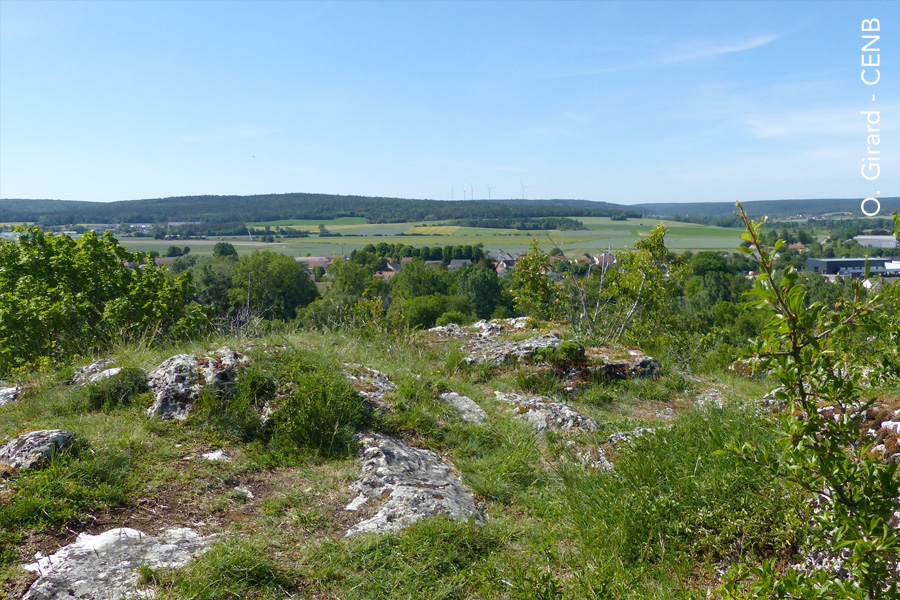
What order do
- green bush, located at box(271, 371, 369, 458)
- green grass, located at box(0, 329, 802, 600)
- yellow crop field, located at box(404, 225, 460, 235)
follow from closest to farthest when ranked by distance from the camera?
1. green grass, located at box(0, 329, 802, 600)
2. green bush, located at box(271, 371, 369, 458)
3. yellow crop field, located at box(404, 225, 460, 235)

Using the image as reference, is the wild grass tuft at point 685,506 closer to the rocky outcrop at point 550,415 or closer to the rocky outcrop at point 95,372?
the rocky outcrop at point 550,415

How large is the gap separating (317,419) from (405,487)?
1273 millimetres

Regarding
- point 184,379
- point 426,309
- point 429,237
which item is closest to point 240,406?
point 184,379

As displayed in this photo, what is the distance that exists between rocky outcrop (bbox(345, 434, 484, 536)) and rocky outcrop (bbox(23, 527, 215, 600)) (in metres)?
1.02

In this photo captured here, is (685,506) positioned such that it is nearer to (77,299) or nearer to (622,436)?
(622,436)

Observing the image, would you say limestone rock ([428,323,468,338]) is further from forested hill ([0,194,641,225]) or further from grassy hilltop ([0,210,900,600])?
forested hill ([0,194,641,225])

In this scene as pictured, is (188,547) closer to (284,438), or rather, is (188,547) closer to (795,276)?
(284,438)

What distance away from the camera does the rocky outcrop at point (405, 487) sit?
3.71 metres

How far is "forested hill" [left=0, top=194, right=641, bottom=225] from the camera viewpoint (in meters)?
72.8

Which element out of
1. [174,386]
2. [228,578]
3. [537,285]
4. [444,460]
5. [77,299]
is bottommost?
[444,460]

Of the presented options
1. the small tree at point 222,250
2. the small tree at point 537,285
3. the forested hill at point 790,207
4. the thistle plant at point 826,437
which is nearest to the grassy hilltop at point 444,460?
the thistle plant at point 826,437

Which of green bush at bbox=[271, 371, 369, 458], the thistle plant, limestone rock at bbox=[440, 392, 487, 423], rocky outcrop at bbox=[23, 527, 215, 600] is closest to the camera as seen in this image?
the thistle plant

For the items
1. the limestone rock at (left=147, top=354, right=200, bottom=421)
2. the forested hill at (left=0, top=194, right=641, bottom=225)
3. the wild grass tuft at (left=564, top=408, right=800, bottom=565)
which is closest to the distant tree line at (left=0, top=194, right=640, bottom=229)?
the forested hill at (left=0, top=194, right=641, bottom=225)

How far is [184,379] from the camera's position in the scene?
16.7ft
